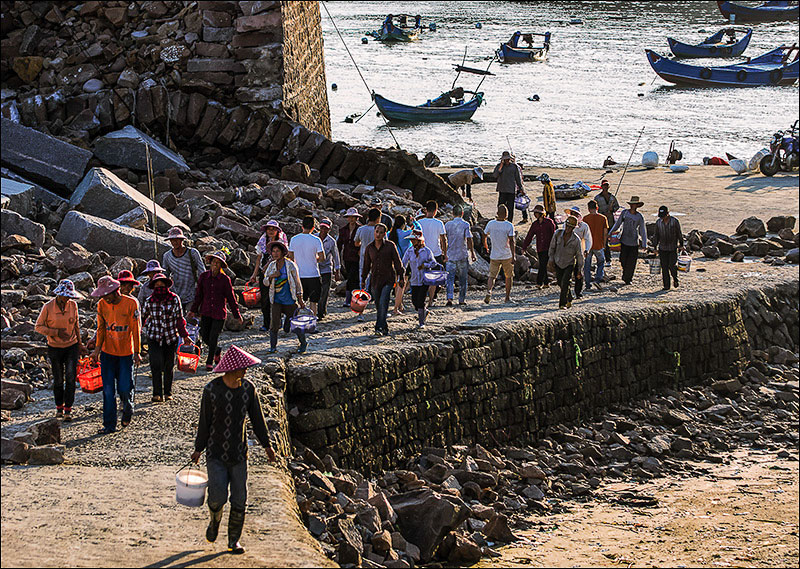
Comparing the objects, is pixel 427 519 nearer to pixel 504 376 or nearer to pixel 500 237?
pixel 504 376

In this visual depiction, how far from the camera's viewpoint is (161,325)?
8.66 m

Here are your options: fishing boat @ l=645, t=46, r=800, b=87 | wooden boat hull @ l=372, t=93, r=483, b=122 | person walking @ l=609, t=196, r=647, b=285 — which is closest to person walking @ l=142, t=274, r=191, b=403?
person walking @ l=609, t=196, r=647, b=285

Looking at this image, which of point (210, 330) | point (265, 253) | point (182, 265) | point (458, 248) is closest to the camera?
point (210, 330)

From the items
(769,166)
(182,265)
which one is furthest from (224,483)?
(769,166)

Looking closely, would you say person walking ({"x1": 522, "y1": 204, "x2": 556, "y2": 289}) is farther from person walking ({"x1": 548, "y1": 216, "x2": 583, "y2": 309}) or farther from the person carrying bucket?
the person carrying bucket

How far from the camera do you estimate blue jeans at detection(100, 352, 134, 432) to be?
8.17 metres

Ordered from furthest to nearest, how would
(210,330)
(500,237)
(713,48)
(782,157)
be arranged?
(713,48) → (782,157) → (500,237) → (210,330)

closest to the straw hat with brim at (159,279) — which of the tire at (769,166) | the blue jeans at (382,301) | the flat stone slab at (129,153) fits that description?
the blue jeans at (382,301)

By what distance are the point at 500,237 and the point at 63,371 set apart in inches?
227

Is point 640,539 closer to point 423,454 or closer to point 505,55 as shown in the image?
point 423,454

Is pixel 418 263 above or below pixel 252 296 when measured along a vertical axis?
above

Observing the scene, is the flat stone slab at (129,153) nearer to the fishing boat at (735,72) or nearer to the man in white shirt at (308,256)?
the man in white shirt at (308,256)

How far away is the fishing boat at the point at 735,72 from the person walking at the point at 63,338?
5382cm

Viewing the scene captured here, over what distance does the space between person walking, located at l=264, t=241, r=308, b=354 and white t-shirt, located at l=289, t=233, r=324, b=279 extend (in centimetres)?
64
